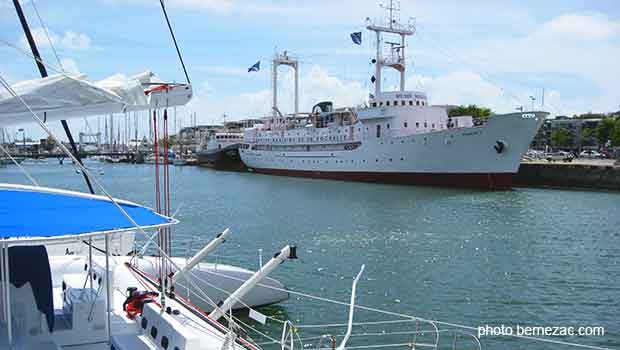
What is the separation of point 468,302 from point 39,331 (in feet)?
30.6

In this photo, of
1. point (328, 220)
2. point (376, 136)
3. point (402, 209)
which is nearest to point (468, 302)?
point (328, 220)

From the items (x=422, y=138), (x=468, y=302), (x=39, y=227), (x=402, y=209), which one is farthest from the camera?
(x=422, y=138)

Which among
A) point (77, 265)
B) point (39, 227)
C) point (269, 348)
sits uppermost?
point (39, 227)

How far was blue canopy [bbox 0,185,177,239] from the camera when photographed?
15.6 feet

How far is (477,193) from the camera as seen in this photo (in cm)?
3622

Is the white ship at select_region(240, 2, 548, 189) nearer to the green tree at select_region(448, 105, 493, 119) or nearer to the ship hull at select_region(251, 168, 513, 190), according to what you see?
the ship hull at select_region(251, 168, 513, 190)

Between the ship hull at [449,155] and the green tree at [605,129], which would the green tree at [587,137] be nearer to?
the green tree at [605,129]

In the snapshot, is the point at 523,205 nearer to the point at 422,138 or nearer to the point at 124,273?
the point at 422,138

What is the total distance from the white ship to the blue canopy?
3505 centimetres

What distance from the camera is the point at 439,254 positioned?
57.3ft

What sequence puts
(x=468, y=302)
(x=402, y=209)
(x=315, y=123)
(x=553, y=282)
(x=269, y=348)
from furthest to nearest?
(x=315, y=123)
(x=402, y=209)
(x=553, y=282)
(x=468, y=302)
(x=269, y=348)

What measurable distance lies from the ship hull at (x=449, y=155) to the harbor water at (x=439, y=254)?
166 inches

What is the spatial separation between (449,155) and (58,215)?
119 feet

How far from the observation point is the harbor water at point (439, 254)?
11586 mm
